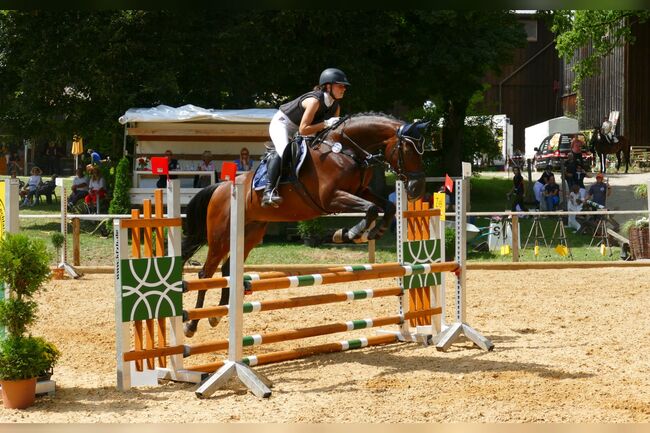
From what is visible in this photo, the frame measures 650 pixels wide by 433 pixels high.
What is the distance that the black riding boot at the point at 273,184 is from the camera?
22.4 ft

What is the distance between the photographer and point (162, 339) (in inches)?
233

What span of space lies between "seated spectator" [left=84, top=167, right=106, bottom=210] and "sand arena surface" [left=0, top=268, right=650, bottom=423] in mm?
6345

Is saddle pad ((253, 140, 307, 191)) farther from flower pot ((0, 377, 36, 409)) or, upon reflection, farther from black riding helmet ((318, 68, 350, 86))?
flower pot ((0, 377, 36, 409))

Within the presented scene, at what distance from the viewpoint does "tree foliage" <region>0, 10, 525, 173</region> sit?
17.0 meters

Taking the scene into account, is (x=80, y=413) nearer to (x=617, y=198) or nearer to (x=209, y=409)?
(x=209, y=409)

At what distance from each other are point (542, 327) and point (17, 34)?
13.1 metres

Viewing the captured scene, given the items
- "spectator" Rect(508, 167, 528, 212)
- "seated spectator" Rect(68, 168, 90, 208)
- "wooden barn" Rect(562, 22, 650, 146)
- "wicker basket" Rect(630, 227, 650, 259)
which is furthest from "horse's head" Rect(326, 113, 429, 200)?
"wooden barn" Rect(562, 22, 650, 146)

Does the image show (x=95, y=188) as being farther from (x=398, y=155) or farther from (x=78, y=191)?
(x=398, y=155)

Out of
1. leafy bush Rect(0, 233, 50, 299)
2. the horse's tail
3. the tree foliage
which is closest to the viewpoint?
leafy bush Rect(0, 233, 50, 299)

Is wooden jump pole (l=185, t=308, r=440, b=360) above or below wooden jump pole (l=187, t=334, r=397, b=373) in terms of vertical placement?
above

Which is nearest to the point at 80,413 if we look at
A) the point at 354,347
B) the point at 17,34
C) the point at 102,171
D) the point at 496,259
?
the point at 354,347

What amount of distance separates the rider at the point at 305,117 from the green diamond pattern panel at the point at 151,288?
1.26 metres

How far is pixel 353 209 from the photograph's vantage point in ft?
21.5

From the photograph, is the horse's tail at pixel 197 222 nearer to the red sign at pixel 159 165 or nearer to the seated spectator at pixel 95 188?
the red sign at pixel 159 165
